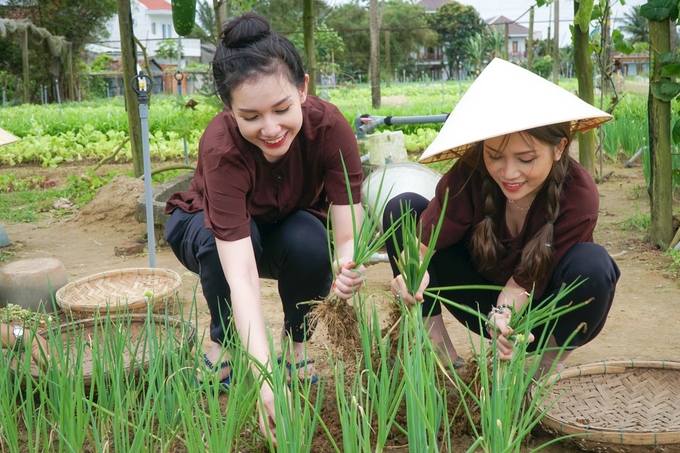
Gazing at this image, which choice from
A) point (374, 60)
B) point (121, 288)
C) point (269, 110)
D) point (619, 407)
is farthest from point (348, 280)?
point (374, 60)

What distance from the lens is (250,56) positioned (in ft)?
5.42

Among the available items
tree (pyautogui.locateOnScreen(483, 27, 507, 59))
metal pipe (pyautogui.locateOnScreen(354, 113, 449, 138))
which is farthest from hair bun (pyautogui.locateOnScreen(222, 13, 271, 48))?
tree (pyautogui.locateOnScreen(483, 27, 507, 59))

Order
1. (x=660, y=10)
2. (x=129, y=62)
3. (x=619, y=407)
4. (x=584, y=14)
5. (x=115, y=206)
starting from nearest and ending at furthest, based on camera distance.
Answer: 1. (x=619, y=407)
2. (x=660, y=10)
3. (x=584, y=14)
4. (x=129, y=62)
5. (x=115, y=206)

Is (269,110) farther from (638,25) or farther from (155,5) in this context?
(155,5)

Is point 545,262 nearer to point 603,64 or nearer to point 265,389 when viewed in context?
point 265,389

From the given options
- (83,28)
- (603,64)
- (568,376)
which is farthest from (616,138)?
(83,28)

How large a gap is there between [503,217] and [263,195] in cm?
64

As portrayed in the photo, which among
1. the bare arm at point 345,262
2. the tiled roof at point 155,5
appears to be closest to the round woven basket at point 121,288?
the bare arm at point 345,262

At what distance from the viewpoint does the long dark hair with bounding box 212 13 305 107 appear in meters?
1.64

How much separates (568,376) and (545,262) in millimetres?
365

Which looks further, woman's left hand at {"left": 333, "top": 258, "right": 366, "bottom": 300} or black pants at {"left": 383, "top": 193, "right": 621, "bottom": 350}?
black pants at {"left": 383, "top": 193, "right": 621, "bottom": 350}

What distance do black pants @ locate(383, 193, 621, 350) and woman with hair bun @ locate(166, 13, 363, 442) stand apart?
0.21m

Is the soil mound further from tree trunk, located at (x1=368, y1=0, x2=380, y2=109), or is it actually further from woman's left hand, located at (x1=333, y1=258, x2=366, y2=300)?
tree trunk, located at (x1=368, y1=0, x2=380, y2=109)

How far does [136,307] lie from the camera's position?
2455 mm
